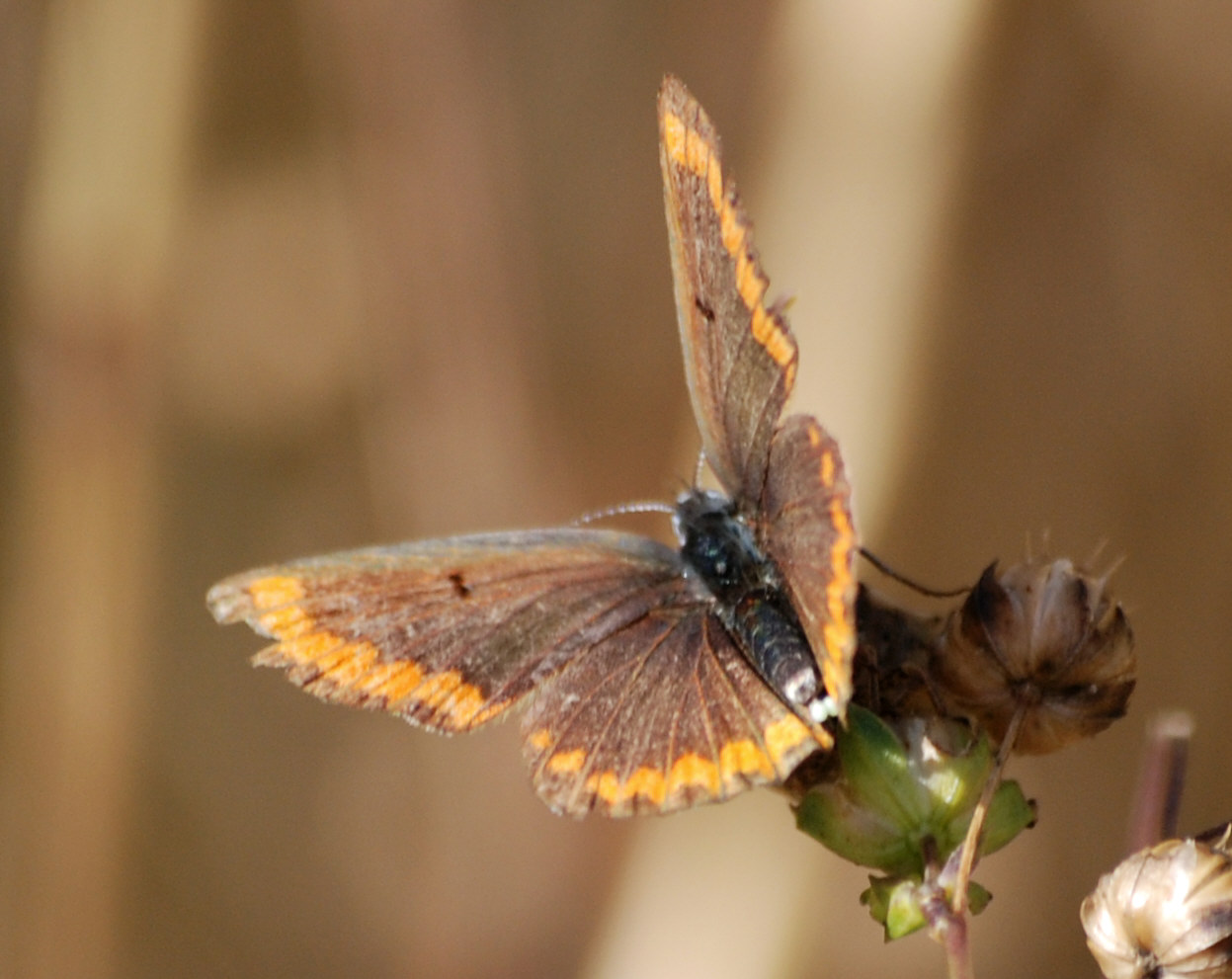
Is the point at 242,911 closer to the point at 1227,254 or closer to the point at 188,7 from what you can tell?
the point at 188,7

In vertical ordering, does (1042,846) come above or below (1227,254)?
below

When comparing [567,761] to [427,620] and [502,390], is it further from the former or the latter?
[502,390]

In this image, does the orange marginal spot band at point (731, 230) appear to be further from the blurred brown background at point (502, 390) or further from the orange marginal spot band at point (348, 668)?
the blurred brown background at point (502, 390)

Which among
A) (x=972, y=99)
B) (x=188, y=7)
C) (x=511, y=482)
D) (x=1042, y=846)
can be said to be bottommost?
(x=1042, y=846)

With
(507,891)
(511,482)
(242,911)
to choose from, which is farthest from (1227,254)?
(242,911)

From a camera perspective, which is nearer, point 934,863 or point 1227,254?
point 934,863

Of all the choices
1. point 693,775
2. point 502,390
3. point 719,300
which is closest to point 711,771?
point 693,775
